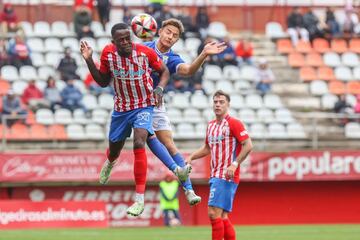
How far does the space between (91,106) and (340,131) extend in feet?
22.1

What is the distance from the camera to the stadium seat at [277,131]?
98.3 feet

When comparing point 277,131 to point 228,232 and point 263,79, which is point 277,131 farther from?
point 228,232

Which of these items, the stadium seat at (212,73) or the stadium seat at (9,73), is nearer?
the stadium seat at (9,73)

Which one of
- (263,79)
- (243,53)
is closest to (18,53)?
(243,53)

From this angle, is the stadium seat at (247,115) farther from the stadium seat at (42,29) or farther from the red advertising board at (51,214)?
the stadium seat at (42,29)

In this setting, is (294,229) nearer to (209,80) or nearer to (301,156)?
(301,156)

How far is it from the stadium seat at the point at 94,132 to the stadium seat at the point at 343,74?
807 cm

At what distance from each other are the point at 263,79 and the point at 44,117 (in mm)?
6882

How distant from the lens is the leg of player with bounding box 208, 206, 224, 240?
A: 54.2 feet

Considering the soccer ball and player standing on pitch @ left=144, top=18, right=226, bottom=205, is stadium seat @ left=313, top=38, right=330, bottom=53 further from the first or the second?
the soccer ball

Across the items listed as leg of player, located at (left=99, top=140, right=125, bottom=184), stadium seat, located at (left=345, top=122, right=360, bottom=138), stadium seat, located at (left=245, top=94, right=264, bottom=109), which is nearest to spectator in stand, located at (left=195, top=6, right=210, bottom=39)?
stadium seat, located at (left=245, top=94, right=264, bottom=109)

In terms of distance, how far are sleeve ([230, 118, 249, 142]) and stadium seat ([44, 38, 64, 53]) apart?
584 inches

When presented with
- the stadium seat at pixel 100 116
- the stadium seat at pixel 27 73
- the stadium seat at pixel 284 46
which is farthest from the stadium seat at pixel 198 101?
the stadium seat at pixel 284 46

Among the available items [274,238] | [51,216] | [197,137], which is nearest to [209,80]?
[197,137]
